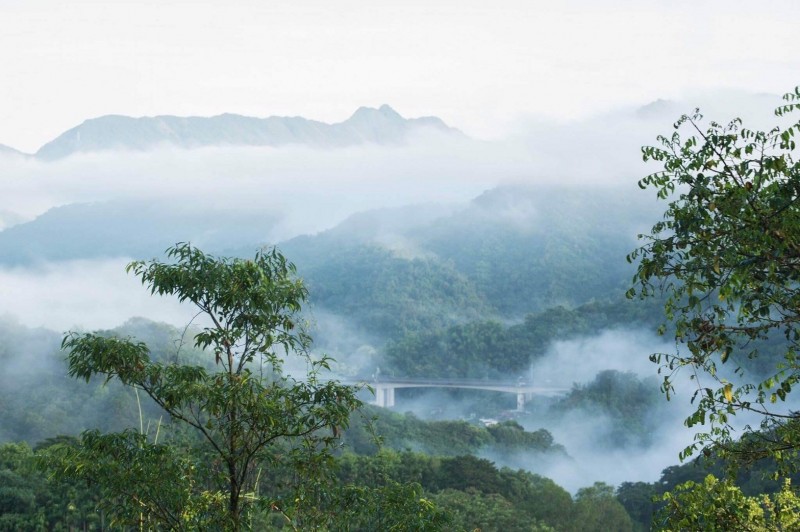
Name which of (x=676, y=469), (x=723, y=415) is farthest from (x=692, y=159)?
(x=676, y=469)

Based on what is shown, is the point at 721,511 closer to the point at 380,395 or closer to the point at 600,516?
the point at 600,516

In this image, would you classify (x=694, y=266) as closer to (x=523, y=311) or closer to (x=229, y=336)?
(x=229, y=336)

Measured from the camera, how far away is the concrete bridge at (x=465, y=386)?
217 ft

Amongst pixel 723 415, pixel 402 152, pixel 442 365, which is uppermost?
pixel 402 152

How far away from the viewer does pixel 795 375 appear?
4.55 m

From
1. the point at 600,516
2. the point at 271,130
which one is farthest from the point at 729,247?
the point at 271,130

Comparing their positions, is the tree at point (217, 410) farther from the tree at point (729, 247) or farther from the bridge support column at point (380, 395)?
the bridge support column at point (380, 395)

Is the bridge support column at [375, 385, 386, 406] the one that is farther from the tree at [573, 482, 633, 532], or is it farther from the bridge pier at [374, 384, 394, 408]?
the tree at [573, 482, 633, 532]

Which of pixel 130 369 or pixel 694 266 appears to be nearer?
pixel 694 266

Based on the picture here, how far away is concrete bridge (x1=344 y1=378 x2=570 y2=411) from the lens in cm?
6600

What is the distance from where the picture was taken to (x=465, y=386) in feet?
219

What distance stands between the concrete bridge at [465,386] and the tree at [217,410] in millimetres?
59005

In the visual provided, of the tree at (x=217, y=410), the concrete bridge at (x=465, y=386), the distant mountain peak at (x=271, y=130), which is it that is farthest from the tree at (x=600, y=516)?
the distant mountain peak at (x=271, y=130)

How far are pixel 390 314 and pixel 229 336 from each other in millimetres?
84969
